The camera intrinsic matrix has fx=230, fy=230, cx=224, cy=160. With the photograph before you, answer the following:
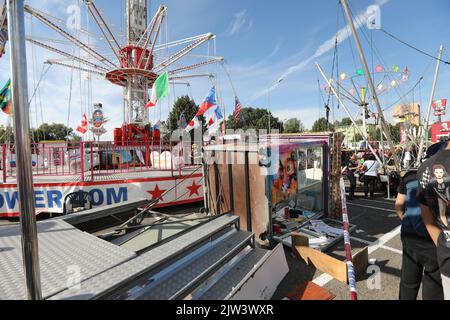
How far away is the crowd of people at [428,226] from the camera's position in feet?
6.28

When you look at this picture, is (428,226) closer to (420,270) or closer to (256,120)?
(420,270)

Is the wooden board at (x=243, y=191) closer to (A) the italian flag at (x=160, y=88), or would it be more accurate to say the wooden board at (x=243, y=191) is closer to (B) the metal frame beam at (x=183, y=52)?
(A) the italian flag at (x=160, y=88)

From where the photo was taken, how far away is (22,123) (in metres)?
1.37

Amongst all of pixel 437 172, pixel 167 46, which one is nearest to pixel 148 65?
pixel 167 46

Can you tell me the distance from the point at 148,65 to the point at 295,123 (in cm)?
6618

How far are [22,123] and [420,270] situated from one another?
3.70 metres

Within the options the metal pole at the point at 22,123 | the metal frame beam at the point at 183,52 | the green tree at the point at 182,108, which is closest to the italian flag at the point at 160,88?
the metal pole at the point at 22,123

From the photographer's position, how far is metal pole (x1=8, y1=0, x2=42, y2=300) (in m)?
1.34

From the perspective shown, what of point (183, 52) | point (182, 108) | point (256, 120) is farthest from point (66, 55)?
point (256, 120)

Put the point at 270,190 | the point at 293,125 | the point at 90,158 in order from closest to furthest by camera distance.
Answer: the point at 270,190 < the point at 90,158 < the point at 293,125

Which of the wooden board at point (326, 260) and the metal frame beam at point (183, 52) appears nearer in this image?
the wooden board at point (326, 260)

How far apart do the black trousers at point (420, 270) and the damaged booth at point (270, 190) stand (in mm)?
2159

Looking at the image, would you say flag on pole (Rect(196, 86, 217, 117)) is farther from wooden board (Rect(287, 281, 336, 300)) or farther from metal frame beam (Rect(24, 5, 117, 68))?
metal frame beam (Rect(24, 5, 117, 68))
